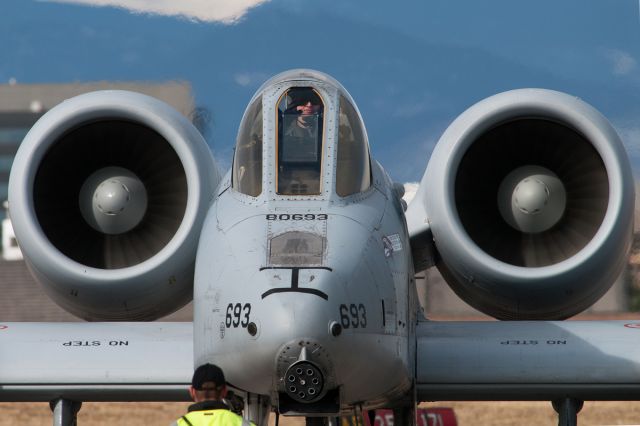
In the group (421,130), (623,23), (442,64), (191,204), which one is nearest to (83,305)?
(191,204)

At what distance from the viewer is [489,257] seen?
8.27 m

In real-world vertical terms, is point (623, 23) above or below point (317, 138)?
above

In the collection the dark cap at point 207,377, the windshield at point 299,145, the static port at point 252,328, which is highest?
the windshield at point 299,145

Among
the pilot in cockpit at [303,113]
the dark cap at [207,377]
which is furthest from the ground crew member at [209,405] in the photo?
the pilot in cockpit at [303,113]

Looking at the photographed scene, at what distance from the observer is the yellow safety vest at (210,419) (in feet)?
15.0

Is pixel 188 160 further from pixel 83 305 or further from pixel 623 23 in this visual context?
pixel 623 23

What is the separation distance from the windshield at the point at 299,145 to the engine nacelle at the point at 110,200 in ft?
4.60

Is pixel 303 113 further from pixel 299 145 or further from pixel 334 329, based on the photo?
pixel 334 329

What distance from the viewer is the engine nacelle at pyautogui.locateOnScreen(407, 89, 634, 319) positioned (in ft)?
27.1

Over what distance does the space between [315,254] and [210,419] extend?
6.53ft

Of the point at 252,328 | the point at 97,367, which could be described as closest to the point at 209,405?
the point at 252,328

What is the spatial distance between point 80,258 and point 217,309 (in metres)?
2.39

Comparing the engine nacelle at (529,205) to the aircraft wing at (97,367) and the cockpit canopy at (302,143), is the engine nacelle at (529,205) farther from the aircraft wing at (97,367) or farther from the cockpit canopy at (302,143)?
the aircraft wing at (97,367)

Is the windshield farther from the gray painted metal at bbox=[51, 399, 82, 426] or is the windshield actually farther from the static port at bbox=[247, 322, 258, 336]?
the gray painted metal at bbox=[51, 399, 82, 426]
